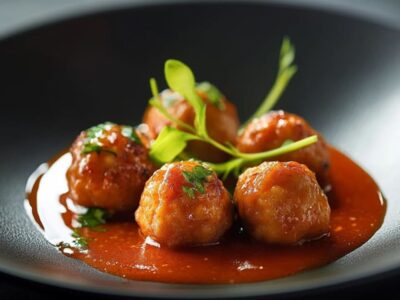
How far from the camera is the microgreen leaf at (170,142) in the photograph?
10.6ft

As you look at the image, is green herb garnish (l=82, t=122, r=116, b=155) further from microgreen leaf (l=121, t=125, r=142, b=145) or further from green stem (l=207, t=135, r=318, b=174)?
green stem (l=207, t=135, r=318, b=174)

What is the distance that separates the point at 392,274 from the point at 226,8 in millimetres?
2504

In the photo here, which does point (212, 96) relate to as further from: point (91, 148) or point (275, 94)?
point (91, 148)

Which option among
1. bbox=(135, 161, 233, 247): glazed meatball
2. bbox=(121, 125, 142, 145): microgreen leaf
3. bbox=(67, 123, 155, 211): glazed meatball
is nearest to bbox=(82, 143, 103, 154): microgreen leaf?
bbox=(67, 123, 155, 211): glazed meatball

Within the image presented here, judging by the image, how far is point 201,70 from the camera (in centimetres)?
446

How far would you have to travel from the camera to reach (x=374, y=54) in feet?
14.3

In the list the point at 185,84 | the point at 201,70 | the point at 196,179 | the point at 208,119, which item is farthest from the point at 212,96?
the point at 201,70

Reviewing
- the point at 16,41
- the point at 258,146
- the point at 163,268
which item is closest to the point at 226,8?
the point at 16,41

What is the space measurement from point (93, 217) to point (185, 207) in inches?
20.4

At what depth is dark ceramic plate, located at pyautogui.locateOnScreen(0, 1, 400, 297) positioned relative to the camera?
3949mm

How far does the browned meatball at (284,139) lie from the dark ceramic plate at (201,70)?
0.32m

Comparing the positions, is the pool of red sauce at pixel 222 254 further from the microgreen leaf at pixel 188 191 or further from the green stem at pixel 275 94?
the green stem at pixel 275 94

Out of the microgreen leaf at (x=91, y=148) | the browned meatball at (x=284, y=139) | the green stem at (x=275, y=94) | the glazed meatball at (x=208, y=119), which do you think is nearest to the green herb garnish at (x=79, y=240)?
the microgreen leaf at (x=91, y=148)

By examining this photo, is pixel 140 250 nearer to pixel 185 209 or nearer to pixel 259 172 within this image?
pixel 185 209
